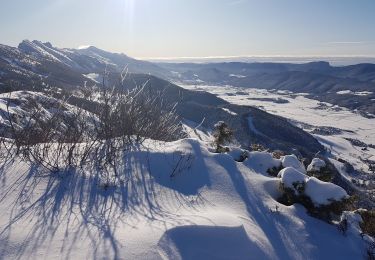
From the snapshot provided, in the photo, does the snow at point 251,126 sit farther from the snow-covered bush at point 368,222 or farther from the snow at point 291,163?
the snow-covered bush at point 368,222

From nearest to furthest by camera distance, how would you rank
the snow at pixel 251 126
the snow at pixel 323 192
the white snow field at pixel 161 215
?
the white snow field at pixel 161 215, the snow at pixel 323 192, the snow at pixel 251 126

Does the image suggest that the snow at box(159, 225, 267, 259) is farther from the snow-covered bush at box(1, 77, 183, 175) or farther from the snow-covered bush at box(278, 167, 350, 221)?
the snow-covered bush at box(1, 77, 183, 175)

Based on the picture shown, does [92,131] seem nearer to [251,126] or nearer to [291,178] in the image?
[291,178]

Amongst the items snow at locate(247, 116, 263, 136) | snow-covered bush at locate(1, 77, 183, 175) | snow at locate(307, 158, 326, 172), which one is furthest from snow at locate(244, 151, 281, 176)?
snow at locate(247, 116, 263, 136)

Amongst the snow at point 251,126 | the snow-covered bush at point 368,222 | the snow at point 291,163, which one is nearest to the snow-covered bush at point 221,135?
the snow at point 291,163

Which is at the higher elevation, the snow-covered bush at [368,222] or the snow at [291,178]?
the snow at [291,178]

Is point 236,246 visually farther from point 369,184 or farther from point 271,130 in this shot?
point 271,130
